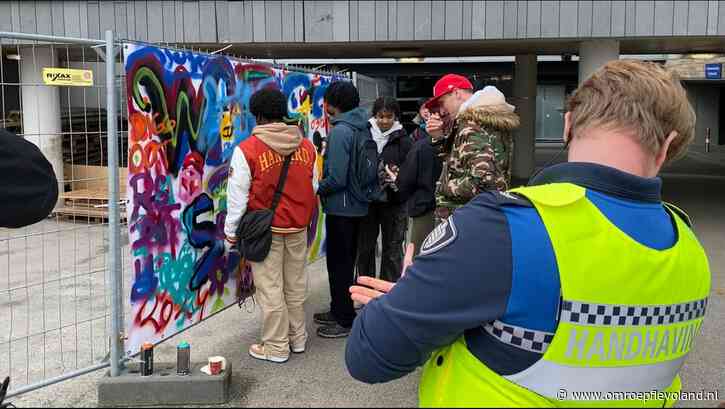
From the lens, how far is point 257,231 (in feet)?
13.8

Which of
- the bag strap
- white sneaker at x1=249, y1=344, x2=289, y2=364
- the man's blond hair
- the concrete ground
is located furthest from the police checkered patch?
white sneaker at x1=249, y1=344, x2=289, y2=364

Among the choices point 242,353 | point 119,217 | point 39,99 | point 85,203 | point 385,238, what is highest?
point 39,99

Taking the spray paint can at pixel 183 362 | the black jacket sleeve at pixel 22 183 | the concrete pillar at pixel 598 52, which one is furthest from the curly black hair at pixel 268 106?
the concrete pillar at pixel 598 52

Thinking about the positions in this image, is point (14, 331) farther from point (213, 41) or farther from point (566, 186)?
point (213, 41)

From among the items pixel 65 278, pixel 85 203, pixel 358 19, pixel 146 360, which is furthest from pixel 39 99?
pixel 146 360

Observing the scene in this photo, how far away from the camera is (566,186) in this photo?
3.99ft

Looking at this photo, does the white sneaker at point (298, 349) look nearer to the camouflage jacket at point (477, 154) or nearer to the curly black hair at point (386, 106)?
the camouflage jacket at point (477, 154)

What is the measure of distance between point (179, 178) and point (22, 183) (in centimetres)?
239

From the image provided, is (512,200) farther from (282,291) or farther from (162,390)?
(282,291)

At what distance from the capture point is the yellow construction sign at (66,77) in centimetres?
371

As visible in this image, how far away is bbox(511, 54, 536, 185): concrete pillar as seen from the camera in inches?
597

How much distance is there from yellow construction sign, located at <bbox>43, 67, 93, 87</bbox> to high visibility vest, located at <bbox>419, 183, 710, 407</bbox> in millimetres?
3186

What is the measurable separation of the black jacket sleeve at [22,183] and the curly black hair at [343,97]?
3535 mm

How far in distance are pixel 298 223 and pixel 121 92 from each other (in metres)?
1.38
